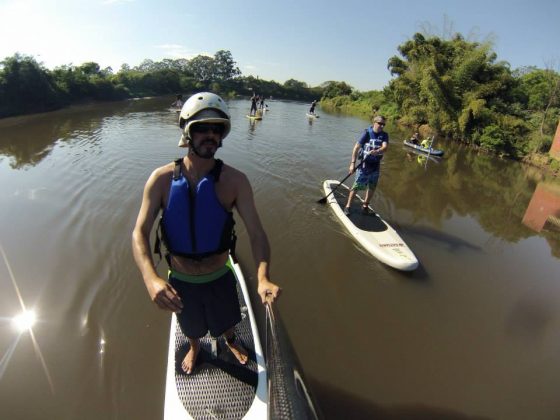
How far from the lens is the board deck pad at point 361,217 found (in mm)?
6762

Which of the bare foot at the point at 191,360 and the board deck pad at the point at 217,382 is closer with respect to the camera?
the board deck pad at the point at 217,382

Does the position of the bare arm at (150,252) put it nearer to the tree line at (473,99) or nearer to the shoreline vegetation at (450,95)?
the shoreline vegetation at (450,95)

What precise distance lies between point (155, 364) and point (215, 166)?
8.47ft

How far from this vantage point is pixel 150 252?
7.19 feet

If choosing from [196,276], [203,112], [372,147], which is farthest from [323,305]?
[203,112]

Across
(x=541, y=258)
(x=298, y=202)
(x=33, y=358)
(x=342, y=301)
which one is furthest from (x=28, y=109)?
(x=541, y=258)

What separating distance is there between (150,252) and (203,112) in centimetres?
102

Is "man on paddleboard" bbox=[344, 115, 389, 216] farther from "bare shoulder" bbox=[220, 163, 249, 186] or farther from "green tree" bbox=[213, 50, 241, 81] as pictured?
"green tree" bbox=[213, 50, 241, 81]

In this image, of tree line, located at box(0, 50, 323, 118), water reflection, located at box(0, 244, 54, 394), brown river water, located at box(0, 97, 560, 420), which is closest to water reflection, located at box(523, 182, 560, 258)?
brown river water, located at box(0, 97, 560, 420)

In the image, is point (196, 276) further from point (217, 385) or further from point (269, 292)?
point (217, 385)

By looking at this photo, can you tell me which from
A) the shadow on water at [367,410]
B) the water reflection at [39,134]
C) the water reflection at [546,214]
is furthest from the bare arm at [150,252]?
the water reflection at [39,134]

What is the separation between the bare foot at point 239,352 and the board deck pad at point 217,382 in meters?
0.04

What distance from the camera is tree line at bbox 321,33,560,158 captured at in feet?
65.6

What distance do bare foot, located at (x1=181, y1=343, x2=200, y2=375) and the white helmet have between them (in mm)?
2056
